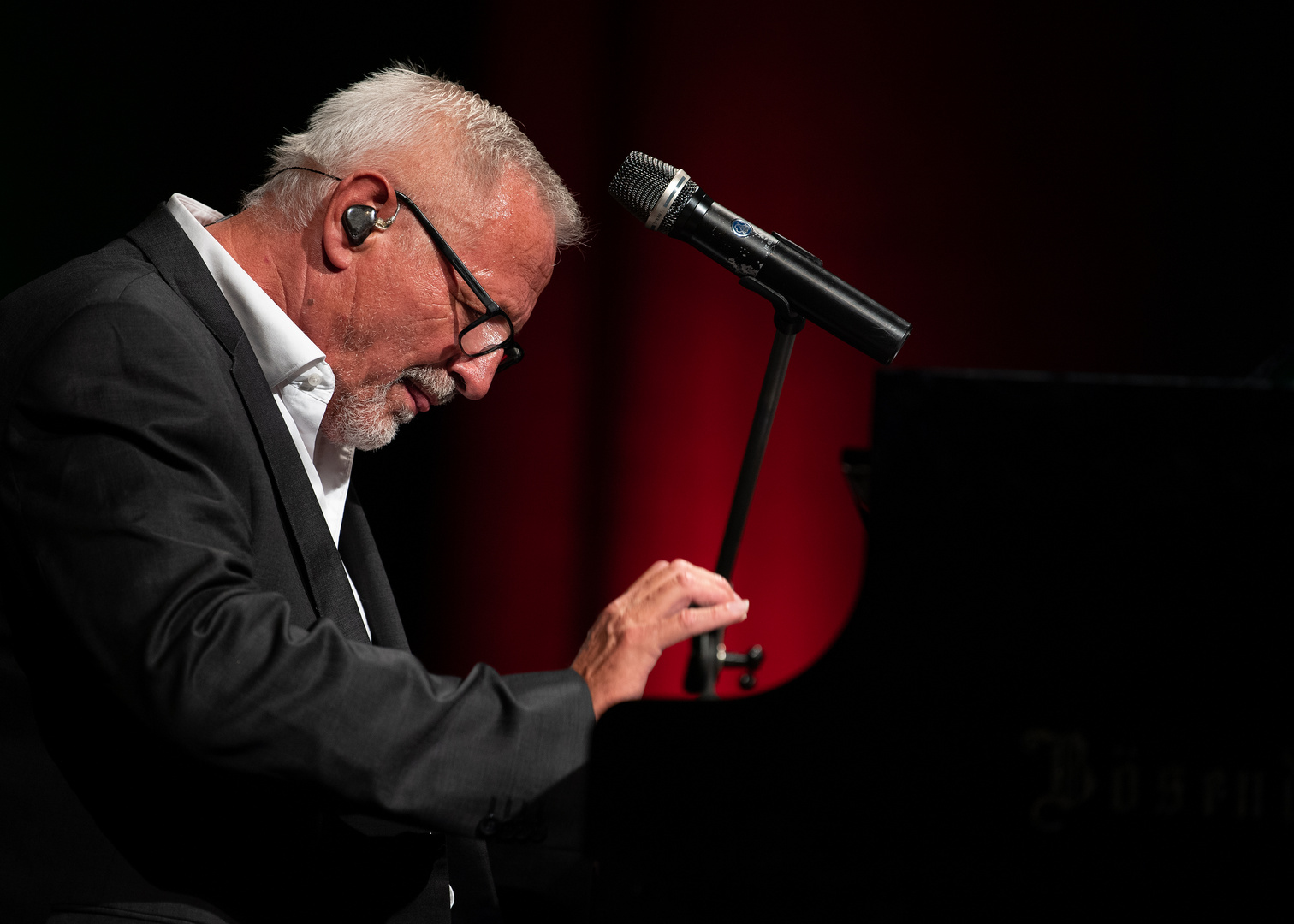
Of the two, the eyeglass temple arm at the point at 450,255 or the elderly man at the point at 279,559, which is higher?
the eyeglass temple arm at the point at 450,255

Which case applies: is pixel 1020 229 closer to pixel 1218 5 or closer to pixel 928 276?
pixel 928 276

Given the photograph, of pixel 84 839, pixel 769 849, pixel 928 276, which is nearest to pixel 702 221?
pixel 769 849

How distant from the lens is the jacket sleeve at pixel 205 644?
2.82ft

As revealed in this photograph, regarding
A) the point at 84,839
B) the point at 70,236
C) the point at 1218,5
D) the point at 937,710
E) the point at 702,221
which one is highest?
the point at 1218,5

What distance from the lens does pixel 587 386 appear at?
252cm

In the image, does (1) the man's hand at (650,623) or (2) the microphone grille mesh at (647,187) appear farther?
(2) the microphone grille mesh at (647,187)

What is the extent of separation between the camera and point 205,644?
859 mm

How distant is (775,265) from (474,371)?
475mm

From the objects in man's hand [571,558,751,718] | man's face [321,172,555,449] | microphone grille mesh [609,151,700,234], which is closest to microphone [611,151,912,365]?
microphone grille mesh [609,151,700,234]

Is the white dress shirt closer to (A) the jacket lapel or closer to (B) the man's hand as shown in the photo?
(A) the jacket lapel

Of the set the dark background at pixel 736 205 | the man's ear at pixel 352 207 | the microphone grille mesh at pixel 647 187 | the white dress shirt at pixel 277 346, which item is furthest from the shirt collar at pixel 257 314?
the dark background at pixel 736 205

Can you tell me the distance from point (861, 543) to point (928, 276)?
2.09ft

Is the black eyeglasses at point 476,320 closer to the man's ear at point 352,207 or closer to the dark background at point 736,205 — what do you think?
the man's ear at point 352,207

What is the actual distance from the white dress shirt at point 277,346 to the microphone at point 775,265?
0.47 m
